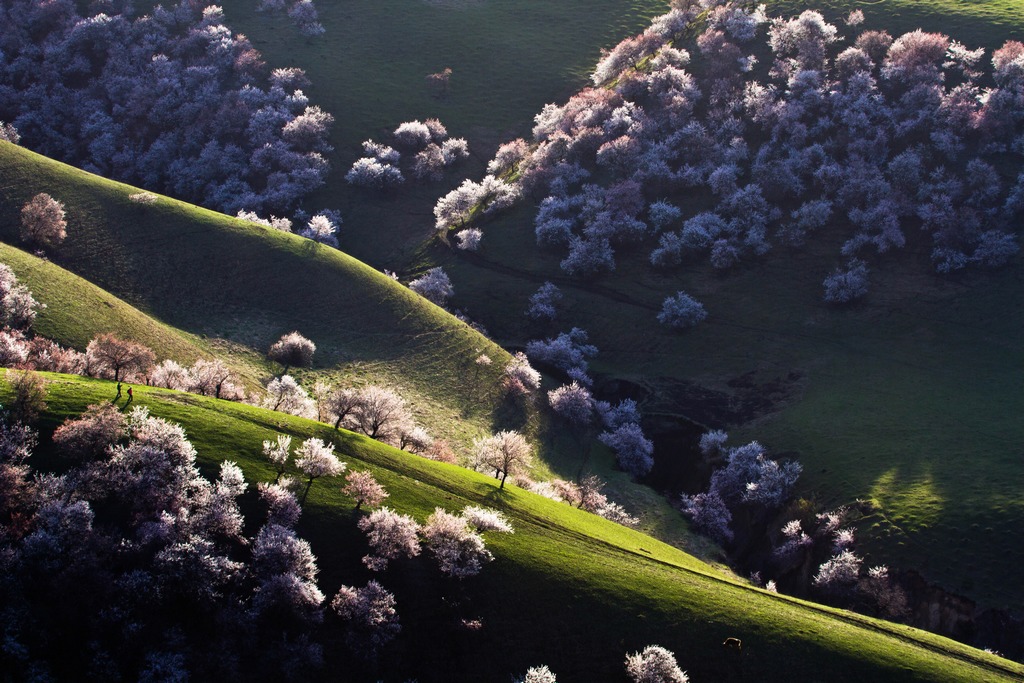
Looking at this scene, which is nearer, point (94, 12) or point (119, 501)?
point (119, 501)

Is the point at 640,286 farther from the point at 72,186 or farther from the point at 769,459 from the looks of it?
the point at 72,186

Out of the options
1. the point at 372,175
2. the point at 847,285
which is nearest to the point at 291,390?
the point at 372,175

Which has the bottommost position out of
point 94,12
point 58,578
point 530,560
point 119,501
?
point 58,578

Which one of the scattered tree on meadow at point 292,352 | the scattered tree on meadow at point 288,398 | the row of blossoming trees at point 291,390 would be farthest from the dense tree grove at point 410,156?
the scattered tree on meadow at point 288,398

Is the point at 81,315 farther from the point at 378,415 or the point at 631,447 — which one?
the point at 631,447

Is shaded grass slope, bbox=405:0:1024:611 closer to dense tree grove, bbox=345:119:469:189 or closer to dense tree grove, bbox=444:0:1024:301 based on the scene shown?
dense tree grove, bbox=444:0:1024:301

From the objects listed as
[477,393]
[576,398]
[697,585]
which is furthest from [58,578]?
[576,398]

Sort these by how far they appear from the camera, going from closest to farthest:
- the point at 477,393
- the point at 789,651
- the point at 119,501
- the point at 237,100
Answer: the point at 119,501
the point at 789,651
the point at 477,393
the point at 237,100

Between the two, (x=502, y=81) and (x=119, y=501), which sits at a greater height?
(x=502, y=81)
